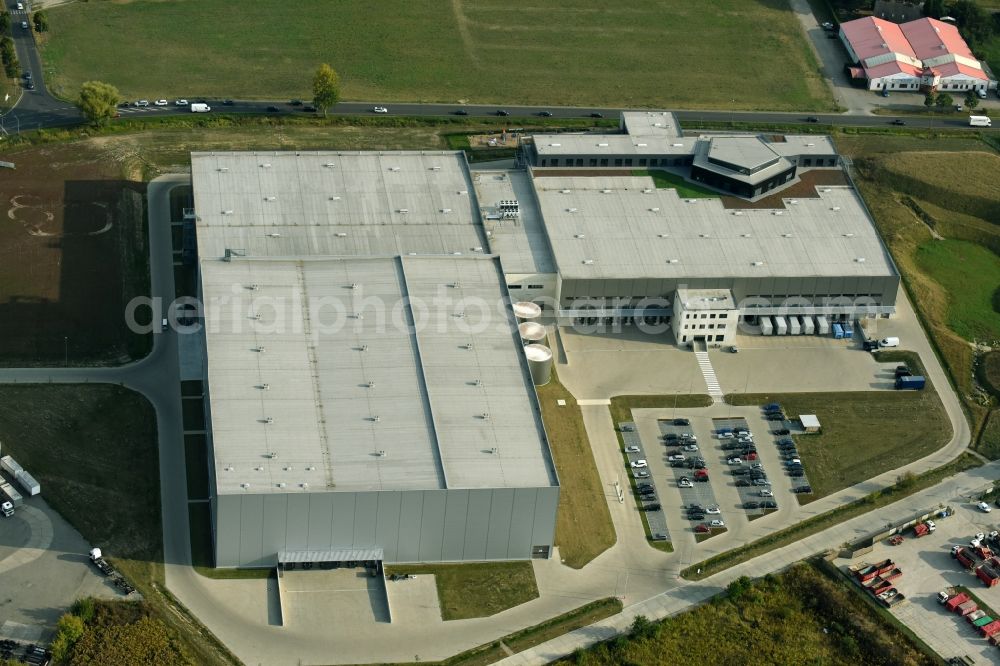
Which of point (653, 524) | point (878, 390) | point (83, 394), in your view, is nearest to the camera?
point (653, 524)

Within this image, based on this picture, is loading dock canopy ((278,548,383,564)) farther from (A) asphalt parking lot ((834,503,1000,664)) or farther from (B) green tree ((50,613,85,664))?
(A) asphalt parking lot ((834,503,1000,664))

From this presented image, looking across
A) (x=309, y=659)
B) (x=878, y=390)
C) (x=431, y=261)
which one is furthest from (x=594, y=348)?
(x=309, y=659)

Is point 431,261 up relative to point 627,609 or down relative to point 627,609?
up

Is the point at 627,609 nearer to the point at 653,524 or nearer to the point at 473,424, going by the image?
the point at 653,524

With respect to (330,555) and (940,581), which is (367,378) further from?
(940,581)

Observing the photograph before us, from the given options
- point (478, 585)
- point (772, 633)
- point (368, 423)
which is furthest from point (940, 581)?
point (368, 423)

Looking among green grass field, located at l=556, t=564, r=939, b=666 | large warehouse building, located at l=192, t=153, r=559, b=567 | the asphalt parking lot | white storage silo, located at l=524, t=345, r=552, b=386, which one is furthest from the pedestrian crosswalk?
green grass field, located at l=556, t=564, r=939, b=666
